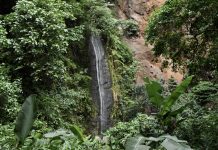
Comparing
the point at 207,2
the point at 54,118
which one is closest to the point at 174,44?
the point at 207,2

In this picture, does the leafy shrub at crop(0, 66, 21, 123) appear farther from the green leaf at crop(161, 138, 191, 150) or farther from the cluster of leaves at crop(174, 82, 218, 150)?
the green leaf at crop(161, 138, 191, 150)

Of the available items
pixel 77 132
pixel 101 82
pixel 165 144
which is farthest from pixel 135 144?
pixel 101 82

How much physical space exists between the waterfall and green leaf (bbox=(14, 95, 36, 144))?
8590 mm

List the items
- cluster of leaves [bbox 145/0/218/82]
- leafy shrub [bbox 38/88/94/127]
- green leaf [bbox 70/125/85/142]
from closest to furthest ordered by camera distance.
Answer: green leaf [bbox 70/125/85/142], cluster of leaves [bbox 145/0/218/82], leafy shrub [bbox 38/88/94/127]

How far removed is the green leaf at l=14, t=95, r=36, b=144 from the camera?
9.89ft

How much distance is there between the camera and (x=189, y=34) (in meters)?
8.05

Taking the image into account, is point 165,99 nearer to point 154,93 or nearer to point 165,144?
point 154,93

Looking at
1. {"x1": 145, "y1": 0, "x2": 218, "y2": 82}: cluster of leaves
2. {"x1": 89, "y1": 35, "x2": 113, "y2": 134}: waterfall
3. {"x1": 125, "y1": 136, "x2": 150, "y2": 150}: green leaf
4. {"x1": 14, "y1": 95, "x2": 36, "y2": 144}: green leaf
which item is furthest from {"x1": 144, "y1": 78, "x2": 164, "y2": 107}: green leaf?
{"x1": 89, "y1": 35, "x2": 113, "y2": 134}: waterfall

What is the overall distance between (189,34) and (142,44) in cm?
887

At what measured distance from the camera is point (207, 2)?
22.1 feet

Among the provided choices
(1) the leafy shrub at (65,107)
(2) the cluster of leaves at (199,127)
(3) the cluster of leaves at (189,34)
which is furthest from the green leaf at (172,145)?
(1) the leafy shrub at (65,107)

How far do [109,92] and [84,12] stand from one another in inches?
120

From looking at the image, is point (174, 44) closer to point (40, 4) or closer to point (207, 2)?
point (207, 2)

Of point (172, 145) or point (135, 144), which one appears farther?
point (135, 144)
